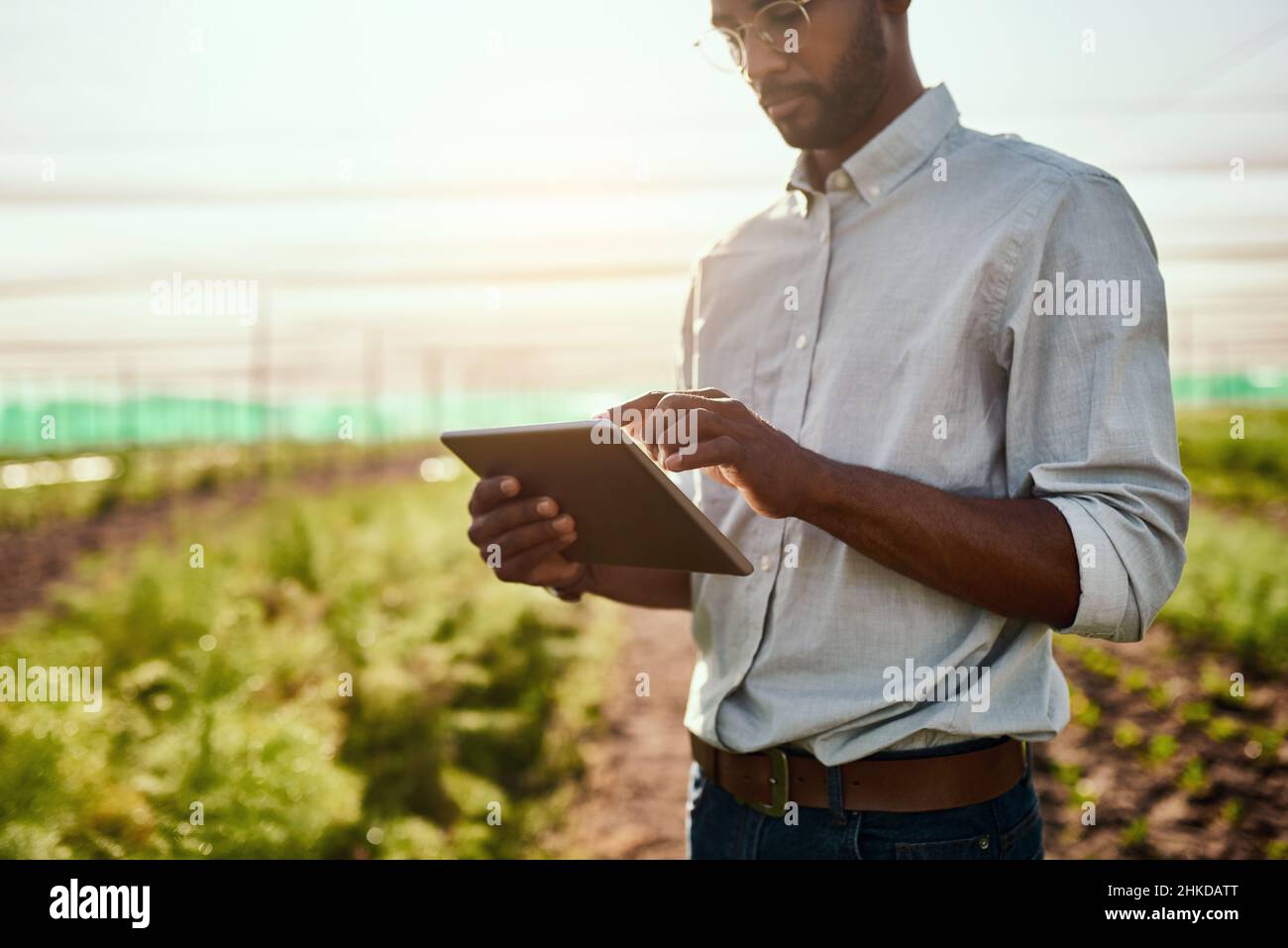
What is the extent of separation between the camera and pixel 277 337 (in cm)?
1756

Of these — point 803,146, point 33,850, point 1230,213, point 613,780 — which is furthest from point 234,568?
point 1230,213

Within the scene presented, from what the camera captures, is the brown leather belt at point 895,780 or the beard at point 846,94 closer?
the brown leather belt at point 895,780

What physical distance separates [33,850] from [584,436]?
2022 mm

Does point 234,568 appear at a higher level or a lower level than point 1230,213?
lower

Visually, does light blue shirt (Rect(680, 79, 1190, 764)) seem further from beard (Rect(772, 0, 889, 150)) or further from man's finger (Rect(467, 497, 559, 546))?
man's finger (Rect(467, 497, 559, 546))

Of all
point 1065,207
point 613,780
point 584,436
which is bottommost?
point 613,780

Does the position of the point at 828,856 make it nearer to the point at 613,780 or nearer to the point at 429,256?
the point at 613,780

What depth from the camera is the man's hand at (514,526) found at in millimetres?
1530

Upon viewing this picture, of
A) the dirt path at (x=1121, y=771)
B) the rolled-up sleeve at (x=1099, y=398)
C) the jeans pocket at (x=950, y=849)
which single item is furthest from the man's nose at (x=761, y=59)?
the dirt path at (x=1121, y=771)

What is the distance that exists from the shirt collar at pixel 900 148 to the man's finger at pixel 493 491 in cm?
77

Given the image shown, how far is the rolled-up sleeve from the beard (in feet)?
1.24

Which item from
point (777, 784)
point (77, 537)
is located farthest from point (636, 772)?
point (77, 537)

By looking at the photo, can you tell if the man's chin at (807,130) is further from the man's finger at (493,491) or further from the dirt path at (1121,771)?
the dirt path at (1121,771)

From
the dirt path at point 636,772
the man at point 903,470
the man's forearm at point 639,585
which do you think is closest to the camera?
the man at point 903,470
